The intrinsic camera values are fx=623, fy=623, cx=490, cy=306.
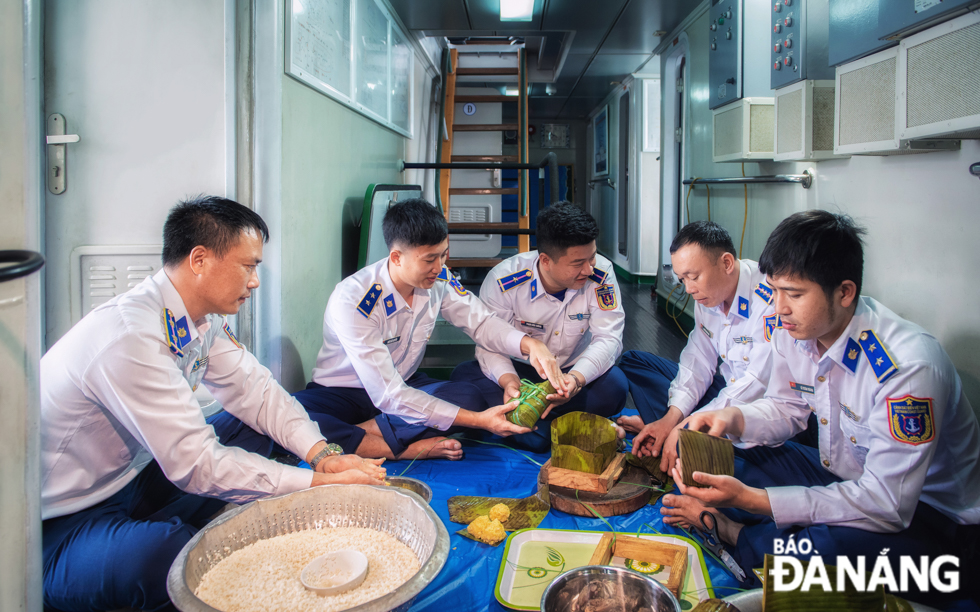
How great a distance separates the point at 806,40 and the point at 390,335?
89.0 inches

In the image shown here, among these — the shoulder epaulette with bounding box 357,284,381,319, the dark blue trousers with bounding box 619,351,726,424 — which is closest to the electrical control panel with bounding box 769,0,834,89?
the dark blue trousers with bounding box 619,351,726,424

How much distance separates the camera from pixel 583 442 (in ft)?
7.25

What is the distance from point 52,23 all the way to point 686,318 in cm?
470

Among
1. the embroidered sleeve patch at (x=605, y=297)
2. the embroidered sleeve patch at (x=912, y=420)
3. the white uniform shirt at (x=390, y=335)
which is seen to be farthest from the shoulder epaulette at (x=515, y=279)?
the embroidered sleeve patch at (x=912, y=420)

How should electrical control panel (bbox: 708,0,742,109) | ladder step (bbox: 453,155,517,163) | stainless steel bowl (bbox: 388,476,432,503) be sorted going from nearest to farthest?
1. stainless steel bowl (bbox: 388,476,432,503)
2. electrical control panel (bbox: 708,0,742,109)
3. ladder step (bbox: 453,155,517,163)

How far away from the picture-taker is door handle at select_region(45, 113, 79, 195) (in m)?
2.36

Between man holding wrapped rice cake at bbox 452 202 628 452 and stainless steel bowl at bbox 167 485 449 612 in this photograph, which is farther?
man holding wrapped rice cake at bbox 452 202 628 452

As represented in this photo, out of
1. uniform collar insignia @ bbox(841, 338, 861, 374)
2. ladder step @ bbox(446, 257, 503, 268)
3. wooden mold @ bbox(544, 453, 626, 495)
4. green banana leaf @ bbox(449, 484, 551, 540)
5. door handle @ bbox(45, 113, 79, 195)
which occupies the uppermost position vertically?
door handle @ bbox(45, 113, 79, 195)

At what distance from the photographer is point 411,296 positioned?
2787mm

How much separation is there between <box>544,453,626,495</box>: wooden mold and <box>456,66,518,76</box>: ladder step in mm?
5217

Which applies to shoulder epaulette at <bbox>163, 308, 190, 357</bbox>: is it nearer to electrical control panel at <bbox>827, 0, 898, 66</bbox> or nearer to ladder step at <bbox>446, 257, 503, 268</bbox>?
electrical control panel at <bbox>827, 0, 898, 66</bbox>

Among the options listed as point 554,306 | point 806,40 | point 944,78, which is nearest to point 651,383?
point 554,306

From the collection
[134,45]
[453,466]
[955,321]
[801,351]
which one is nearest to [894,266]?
[955,321]

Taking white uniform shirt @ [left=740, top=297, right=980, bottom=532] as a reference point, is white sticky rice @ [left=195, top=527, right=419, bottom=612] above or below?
below
